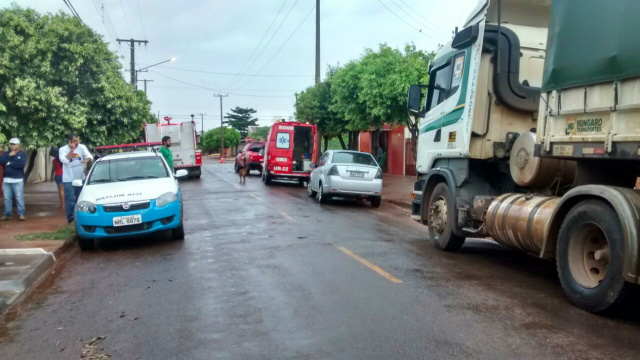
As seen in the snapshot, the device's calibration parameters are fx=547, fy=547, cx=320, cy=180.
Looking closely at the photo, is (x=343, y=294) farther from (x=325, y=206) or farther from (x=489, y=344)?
(x=325, y=206)

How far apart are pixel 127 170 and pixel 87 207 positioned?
155 centimetres

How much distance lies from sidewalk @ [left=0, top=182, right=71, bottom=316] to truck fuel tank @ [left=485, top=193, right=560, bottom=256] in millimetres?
5708

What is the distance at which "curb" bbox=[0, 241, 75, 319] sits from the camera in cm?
607

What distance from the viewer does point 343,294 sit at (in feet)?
19.1

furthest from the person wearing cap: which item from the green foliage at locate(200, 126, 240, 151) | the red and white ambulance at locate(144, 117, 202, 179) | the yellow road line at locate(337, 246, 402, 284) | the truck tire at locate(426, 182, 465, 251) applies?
the green foliage at locate(200, 126, 240, 151)

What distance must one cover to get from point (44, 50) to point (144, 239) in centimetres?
505

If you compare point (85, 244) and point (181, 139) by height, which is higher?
point (181, 139)

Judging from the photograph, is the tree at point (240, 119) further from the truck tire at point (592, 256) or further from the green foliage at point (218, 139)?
the truck tire at point (592, 256)

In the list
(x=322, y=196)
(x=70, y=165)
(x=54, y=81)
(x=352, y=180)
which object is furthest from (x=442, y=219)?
(x=54, y=81)

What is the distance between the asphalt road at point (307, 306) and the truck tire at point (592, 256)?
0.20 metres

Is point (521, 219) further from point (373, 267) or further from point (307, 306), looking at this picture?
point (307, 306)

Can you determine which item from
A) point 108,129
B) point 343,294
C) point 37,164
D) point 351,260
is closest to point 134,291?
point 343,294

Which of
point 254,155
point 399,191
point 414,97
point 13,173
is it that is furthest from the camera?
point 254,155

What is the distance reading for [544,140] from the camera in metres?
6.02
